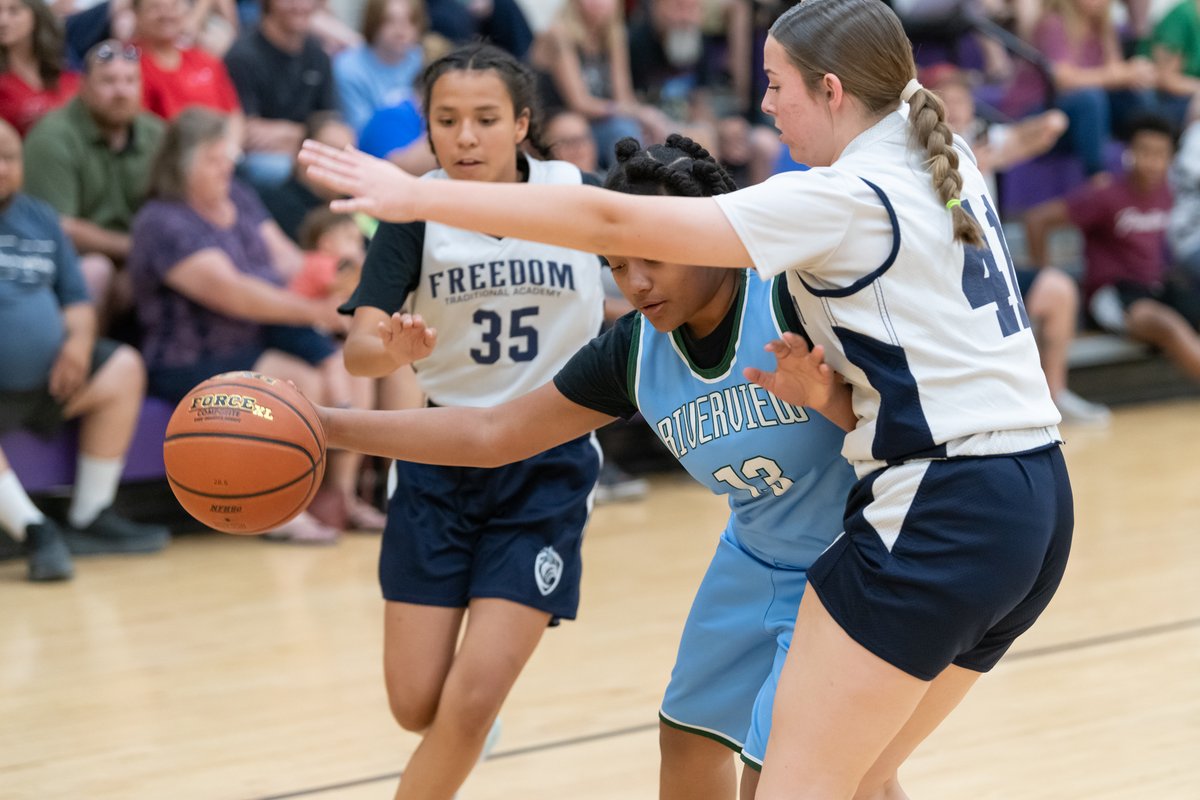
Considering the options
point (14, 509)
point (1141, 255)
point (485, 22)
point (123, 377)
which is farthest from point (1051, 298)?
→ point (14, 509)

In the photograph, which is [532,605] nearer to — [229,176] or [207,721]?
A: [207,721]

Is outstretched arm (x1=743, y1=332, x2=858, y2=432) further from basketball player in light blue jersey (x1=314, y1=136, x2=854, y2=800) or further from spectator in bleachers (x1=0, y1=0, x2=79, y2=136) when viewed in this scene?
spectator in bleachers (x1=0, y1=0, x2=79, y2=136)

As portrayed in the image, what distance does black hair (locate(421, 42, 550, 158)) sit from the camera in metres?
3.35

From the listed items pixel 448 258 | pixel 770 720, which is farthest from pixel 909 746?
pixel 448 258

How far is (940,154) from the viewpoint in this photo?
2.25 m

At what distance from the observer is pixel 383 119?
719 centimetres

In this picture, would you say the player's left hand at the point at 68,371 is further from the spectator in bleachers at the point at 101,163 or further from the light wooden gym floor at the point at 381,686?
the light wooden gym floor at the point at 381,686

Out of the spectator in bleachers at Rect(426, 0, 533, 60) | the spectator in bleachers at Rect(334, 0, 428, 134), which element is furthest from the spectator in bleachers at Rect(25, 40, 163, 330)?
the spectator in bleachers at Rect(426, 0, 533, 60)

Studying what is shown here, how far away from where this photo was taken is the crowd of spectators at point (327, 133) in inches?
246

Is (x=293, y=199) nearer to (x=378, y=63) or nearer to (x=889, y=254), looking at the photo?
(x=378, y=63)

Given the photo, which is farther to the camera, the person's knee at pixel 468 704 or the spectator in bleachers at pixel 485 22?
the spectator in bleachers at pixel 485 22

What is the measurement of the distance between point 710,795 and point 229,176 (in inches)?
173

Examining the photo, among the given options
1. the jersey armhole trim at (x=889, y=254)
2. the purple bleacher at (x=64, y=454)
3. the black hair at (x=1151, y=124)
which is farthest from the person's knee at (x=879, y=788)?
the black hair at (x=1151, y=124)

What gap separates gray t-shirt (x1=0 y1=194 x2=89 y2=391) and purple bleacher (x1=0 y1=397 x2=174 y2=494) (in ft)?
0.91
